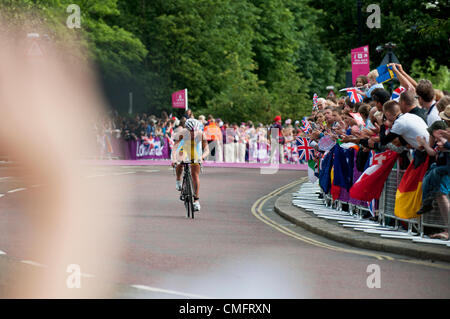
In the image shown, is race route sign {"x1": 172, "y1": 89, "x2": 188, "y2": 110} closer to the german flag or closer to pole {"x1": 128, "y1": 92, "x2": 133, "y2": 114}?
pole {"x1": 128, "y1": 92, "x2": 133, "y2": 114}

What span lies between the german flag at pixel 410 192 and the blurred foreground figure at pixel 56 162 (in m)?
3.54

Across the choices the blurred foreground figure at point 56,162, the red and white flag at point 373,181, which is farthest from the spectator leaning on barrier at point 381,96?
the blurred foreground figure at point 56,162

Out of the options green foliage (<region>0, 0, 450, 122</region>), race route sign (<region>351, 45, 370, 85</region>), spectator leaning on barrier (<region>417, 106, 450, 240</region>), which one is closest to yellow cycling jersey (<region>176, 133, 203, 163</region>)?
spectator leaning on barrier (<region>417, 106, 450, 240</region>)

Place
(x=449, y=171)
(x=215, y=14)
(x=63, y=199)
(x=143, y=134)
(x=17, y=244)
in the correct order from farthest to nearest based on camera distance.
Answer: (x=215, y=14) < (x=143, y=134) < (x=63, y=199) < (x=17, y=244) < (x=449, y=171)

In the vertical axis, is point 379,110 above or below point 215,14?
below

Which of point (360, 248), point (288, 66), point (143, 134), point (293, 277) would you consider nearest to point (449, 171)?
point (360, 248)

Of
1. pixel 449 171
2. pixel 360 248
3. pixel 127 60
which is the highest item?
pixel 127 60

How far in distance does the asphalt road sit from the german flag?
0.83 meters

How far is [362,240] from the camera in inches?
504

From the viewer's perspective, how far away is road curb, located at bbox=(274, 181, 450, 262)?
37.9ft

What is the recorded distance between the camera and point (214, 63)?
60.6 m

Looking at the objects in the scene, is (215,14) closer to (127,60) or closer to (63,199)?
(127,60)
